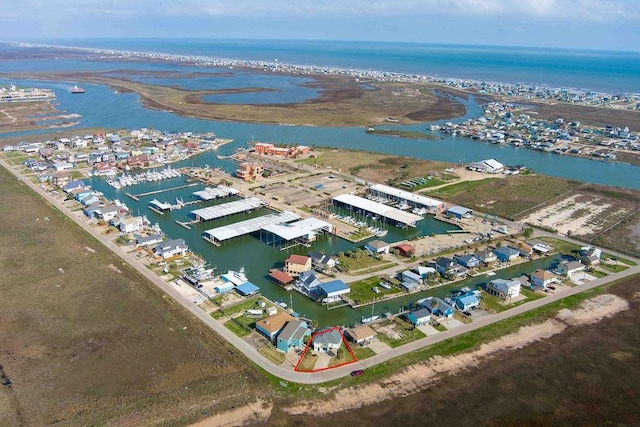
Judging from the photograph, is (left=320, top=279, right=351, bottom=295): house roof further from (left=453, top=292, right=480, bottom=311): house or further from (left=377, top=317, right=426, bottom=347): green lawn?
(left=453, top=292, right=480, bottom=311): house

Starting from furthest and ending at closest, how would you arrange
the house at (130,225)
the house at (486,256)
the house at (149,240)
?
the house at (130,225)
the house at (149,240)
the house at (486,256)

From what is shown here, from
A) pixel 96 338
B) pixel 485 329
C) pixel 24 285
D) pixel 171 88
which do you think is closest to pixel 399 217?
pixel 485 329

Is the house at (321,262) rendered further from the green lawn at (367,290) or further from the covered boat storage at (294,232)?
the covered boat storage at (294,232)

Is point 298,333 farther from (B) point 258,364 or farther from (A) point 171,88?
(A) point 171,88

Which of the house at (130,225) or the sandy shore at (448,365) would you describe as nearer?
the sandy shore at (448,365)

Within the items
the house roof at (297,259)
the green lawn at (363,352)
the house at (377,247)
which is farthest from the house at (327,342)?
the house at (377,247)
